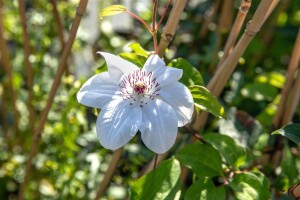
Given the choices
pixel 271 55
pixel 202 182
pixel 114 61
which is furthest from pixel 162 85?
pixel 271 55

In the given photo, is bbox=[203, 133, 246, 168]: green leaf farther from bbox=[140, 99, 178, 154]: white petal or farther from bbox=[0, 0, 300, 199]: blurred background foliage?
bbox=[140, 99, 178, 154]: white petal

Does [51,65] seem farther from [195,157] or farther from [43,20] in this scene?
[195,157]

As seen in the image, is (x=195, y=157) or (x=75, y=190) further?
(x=75, y=190)

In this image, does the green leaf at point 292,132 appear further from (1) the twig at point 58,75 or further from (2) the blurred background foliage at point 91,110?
(1) the twig at point 58,75

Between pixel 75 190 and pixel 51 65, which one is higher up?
pixel 51 65

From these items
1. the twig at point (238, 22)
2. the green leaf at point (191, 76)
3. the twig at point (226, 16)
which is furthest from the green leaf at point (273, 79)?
the green leaf at point (191, 76)

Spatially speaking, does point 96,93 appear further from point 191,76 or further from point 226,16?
point 226,16

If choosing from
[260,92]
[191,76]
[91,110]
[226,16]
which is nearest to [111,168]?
[91,110]
